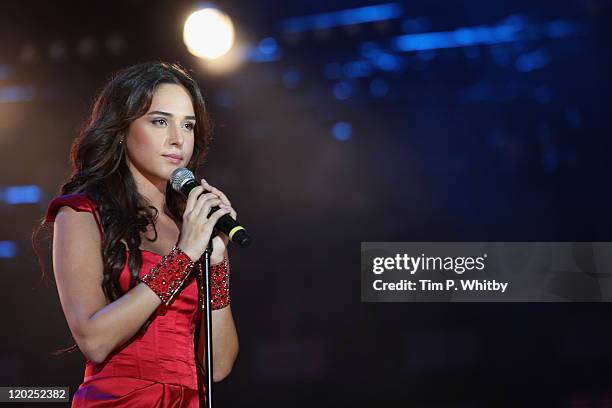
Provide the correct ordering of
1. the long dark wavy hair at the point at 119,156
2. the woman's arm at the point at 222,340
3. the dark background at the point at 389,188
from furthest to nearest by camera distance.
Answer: the dark background at the point at 389,188, the woman's arm at the point at 222,340, the long dark wavy hair at the point at 119,156

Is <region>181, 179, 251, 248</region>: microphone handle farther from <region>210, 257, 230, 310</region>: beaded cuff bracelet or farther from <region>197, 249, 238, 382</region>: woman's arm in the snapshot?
<region>197, 249, 238, 382</region>: woman's arm

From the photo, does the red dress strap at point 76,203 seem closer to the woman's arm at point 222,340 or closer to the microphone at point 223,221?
the microphone at point 223,221

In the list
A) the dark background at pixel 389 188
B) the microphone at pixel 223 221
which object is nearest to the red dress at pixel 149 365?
the microphone at pixel 223 221

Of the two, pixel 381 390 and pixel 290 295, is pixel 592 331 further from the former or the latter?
pixel 290 295

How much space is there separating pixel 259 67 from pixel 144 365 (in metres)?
1.89

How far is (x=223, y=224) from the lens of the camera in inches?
59.2

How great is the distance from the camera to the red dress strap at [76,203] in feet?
5.65

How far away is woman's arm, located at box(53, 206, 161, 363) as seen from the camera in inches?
62.9

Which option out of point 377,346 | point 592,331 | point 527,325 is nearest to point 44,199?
point 377,346

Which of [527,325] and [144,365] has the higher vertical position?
[527,325]

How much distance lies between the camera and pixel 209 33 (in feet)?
11.1

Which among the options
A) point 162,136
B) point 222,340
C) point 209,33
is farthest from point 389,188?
point 162,136

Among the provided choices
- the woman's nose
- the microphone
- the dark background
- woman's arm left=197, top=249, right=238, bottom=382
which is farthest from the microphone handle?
the dark background

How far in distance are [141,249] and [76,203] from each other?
0.19m
